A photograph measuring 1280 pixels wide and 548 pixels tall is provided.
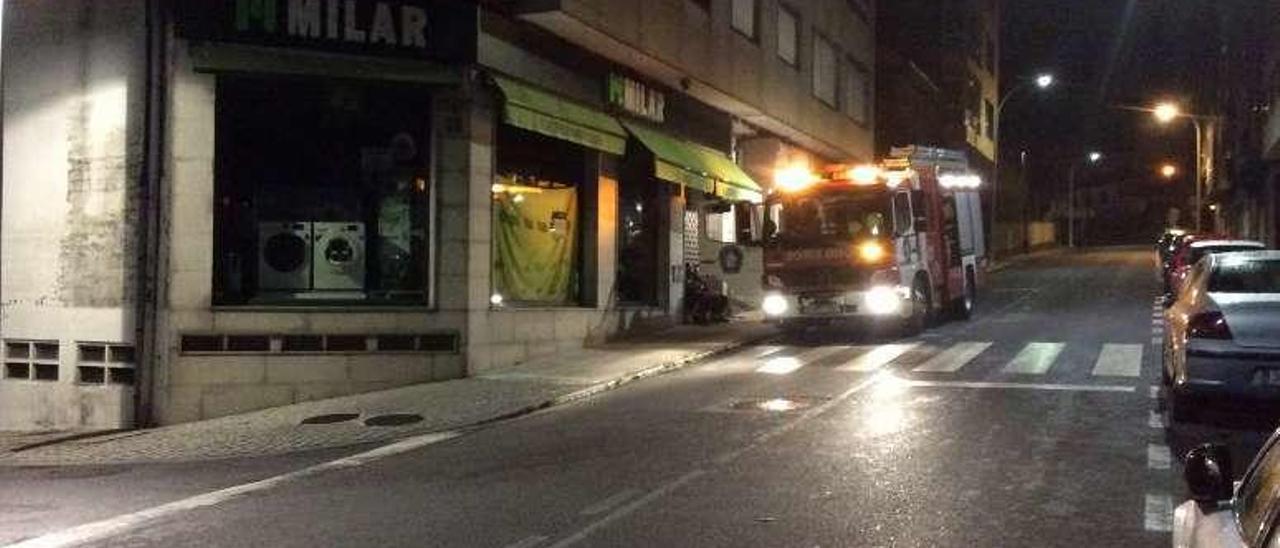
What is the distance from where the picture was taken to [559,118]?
1784 cm

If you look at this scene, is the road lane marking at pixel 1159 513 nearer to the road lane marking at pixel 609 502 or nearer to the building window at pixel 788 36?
the road lane marking at pixel 609 502

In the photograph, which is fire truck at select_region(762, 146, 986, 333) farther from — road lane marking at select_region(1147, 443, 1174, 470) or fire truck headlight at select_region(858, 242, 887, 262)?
road lane marking at select_region(1147, 443, 1174, 470)

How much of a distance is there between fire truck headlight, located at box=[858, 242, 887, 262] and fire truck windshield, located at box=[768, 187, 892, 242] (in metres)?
0.17

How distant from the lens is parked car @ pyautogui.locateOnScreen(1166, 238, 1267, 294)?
825 inches

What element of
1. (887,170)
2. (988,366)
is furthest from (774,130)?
(988,366)

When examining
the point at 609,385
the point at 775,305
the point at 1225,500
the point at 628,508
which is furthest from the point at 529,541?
the point at 775,305

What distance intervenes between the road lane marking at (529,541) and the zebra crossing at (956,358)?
854 cm

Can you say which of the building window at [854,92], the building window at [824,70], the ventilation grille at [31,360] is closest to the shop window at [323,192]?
the ventilation grille at [31,360]

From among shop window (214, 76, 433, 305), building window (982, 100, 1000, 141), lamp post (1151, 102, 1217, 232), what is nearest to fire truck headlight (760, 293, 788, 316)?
shop window (214, 76, 433, 305)

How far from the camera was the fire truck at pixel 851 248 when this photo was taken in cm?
1902

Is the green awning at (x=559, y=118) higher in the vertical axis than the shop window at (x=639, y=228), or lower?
higher

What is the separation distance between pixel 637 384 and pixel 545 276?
183 inches

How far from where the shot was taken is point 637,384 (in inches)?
585

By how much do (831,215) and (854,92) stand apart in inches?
746
